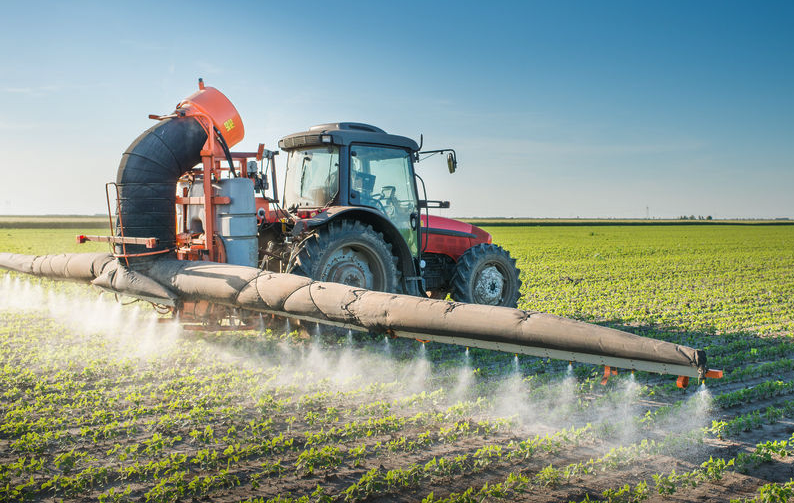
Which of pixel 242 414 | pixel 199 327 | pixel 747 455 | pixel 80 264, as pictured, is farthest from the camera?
pixel 80 264

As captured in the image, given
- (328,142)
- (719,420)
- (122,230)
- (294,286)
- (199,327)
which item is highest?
(328,142)

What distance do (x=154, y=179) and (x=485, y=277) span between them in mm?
5075

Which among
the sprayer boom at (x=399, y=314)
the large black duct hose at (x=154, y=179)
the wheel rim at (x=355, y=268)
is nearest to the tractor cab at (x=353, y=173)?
the wheel rim at (x=355, y=268)

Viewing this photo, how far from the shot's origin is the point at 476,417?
5.23 metres

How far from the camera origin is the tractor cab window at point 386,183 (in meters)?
7.90

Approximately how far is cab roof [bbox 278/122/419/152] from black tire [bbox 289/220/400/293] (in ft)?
3.99

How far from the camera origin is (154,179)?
6633 mm

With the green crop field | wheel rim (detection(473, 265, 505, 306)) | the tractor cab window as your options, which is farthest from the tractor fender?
wheel rim (detection(473, 265, 505, 306))

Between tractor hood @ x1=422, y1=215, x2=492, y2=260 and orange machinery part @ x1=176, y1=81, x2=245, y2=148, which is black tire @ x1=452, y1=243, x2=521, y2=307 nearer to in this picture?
tractor hood @ x1=422, y1=215, x2=492, y2=260

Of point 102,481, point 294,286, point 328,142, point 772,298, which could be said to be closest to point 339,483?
point 102,481

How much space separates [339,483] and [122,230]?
4212mm

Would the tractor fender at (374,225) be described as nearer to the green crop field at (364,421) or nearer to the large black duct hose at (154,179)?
the green crop field at (364,421)

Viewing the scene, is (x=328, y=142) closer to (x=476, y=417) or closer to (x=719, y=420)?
(x=476, y=417)

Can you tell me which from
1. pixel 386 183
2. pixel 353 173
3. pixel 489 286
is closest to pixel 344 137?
pixel 353 173
